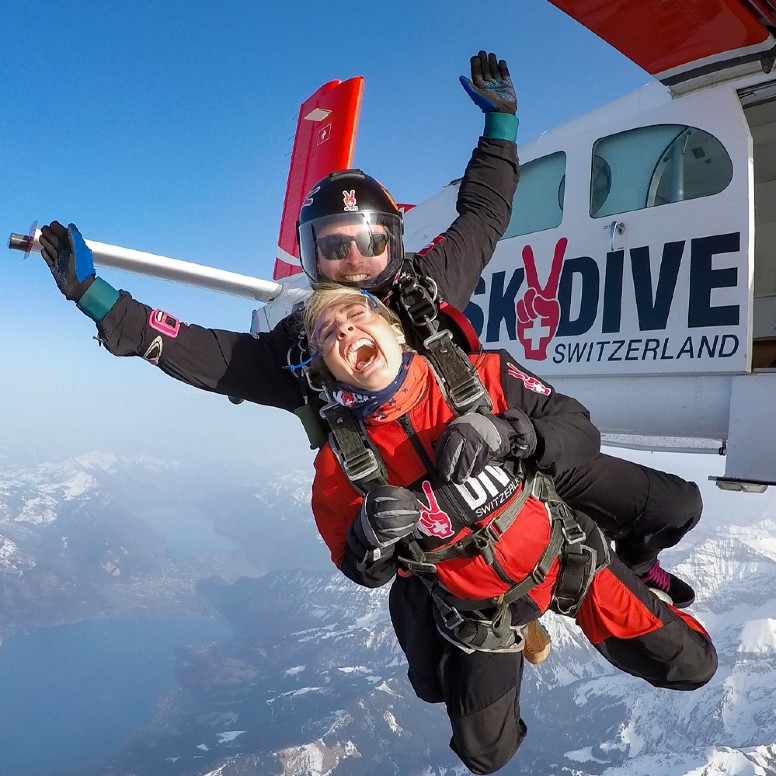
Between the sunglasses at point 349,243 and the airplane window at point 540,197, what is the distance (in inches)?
115

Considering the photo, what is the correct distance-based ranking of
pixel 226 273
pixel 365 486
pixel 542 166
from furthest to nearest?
pixel 226 273 < pixel 542 166 < pixel 365 486

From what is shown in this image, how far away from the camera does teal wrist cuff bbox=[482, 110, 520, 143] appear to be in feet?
10.7

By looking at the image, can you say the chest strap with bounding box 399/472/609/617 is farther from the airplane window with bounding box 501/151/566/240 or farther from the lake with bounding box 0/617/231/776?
the lake with bounding box 0/617/231/776

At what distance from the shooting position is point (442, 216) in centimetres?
659

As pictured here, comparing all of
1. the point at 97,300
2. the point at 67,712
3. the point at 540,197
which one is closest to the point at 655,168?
the point at 540,197

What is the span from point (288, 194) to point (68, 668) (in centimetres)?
22964

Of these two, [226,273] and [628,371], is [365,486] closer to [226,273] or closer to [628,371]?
[628,371]

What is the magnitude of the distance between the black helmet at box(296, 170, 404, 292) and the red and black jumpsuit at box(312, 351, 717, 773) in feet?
1.78

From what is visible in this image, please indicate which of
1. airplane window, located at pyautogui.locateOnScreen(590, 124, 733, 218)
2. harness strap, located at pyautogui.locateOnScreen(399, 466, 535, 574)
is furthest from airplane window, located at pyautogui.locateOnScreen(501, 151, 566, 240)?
harness strap, located at pyautogui.locateOnScreen(399, 466, 535, 574)

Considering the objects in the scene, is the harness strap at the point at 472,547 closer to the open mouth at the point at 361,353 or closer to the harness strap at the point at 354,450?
the harness strap at the point at 354,450

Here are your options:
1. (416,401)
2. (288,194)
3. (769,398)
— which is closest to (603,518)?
(416,401)

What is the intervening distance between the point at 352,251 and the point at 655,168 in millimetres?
3167

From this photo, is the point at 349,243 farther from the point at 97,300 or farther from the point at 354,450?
the point at 97,300

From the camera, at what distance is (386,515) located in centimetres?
209
